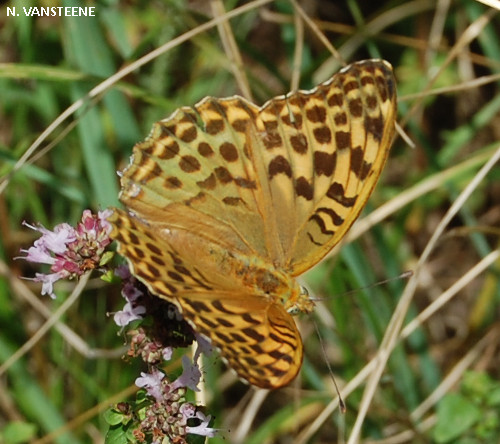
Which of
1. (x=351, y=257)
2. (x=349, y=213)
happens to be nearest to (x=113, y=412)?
(x=349, y=213)

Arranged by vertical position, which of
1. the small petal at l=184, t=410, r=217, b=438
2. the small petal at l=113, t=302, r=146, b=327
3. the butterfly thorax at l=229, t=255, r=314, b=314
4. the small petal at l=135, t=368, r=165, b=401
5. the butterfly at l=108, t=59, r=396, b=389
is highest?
the butterfly at l=108, t=59, r=396, b=389

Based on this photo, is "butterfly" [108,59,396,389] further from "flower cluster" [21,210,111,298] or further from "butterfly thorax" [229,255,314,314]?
"flower cluster" [21,210,111,298]

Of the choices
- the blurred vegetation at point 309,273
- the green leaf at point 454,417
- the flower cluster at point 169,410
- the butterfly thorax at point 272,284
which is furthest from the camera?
the blurred vegetation at point 309,273

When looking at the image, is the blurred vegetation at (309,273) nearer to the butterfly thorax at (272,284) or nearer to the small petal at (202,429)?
the butterfly thorax at (272,284)

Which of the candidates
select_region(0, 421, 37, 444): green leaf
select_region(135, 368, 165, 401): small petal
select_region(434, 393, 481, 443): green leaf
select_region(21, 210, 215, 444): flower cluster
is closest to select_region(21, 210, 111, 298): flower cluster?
select_region(21, 210, 215, 444): flower cluster

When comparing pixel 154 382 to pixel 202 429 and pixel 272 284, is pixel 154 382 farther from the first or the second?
pixel 272 284

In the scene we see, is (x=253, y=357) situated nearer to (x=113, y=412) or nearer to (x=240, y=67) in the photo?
(x=113, y=412)

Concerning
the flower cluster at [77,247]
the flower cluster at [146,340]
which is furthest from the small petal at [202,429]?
the flower cluster at [77,247]
